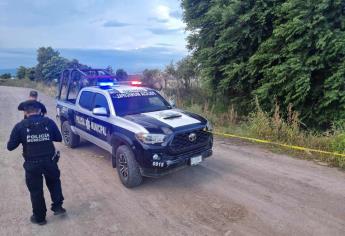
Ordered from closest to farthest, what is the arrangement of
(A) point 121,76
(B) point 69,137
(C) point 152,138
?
(C) point 152,138 → (B) point 69,137 → (A) point 121,76

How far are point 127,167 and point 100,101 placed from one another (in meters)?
1.96

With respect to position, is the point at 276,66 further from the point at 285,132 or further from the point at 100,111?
the point at 100,111

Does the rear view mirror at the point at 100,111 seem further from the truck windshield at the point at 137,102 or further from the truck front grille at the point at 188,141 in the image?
the truck front grille at the point at 188,141

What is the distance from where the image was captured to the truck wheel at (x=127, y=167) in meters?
5.86

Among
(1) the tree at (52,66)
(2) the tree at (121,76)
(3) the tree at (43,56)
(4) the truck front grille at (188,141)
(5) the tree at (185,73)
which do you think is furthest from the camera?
(3) the tree at (43,56)

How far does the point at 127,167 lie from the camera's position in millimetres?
5922

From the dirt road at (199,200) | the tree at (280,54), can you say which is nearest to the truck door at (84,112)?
the dirt road at (199,200)

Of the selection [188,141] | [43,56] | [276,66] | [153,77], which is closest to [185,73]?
[153,77]

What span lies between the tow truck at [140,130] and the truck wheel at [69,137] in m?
0.58

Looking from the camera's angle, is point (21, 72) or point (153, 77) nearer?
point (153, 77)

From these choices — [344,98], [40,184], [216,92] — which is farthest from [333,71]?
[40,184]

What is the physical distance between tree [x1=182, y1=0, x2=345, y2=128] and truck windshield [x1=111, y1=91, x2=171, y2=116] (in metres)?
4.37

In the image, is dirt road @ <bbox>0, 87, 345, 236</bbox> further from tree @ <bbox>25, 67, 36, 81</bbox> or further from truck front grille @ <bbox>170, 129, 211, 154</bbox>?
tree @ <bbox>25, 67, 36, 81</bbox>

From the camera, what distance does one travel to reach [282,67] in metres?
9.65
